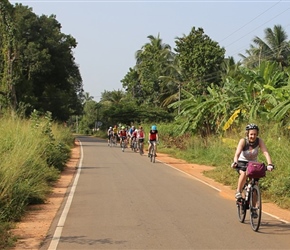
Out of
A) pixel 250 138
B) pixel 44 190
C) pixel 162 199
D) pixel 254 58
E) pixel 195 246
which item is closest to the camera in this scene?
pixel 195 246

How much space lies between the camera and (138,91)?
247ft

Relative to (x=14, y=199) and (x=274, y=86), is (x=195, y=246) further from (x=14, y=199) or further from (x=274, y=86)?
(x=274, y=86)

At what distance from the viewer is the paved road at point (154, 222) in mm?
7793

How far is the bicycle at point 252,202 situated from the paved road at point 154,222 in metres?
0.19

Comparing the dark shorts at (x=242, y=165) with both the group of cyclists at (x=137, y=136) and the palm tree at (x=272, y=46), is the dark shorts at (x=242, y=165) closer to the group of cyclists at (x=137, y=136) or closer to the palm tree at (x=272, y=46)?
the group of cyclists at (x=137, y=136)

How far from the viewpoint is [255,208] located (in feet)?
29.0

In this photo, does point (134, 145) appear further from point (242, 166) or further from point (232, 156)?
point (242, 166)

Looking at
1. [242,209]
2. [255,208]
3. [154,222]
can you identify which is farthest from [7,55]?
[255,208]

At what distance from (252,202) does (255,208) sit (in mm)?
173

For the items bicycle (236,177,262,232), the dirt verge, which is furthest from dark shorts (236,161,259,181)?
the dirt verge

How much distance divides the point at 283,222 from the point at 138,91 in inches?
2605

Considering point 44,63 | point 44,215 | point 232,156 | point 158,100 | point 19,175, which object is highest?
point 44,63

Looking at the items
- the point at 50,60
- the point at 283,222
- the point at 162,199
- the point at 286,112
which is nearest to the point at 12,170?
the point at 162,199

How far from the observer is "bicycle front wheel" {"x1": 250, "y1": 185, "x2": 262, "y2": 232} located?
862 cm
